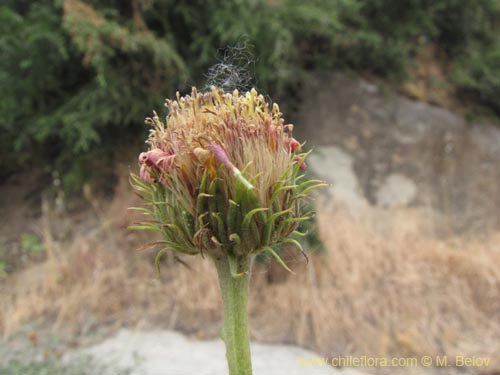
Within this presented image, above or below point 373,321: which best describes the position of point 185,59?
above

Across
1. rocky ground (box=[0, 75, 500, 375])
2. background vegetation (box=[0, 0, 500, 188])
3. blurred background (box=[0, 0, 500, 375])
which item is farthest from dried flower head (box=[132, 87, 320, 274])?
rocky ground (box=[0, 75, 500, 375])

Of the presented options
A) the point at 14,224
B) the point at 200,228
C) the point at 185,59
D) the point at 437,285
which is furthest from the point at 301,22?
the point at 200,228

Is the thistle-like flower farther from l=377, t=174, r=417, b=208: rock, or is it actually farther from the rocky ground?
l=377, t=174, r=417, b=208: rock

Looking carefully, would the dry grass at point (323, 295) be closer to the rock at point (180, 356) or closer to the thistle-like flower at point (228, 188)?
the rock at point (180, 356)

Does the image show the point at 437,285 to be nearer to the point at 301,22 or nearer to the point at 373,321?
the point at 373,321

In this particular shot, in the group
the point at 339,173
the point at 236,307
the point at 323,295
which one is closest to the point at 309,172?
the point at 323,295

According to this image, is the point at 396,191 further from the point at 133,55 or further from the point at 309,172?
the point at 133,55

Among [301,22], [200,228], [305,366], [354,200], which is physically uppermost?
[301,22]
